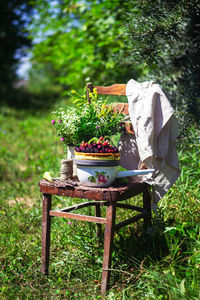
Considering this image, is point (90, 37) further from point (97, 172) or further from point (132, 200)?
point (97, 172)

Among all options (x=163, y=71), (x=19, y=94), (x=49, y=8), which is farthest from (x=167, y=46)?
(x=19, y=94)

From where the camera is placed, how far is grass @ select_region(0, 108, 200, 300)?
2047 mm

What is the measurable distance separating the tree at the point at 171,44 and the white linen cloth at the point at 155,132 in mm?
710

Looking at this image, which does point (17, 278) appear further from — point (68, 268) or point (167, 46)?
point (167, 46)

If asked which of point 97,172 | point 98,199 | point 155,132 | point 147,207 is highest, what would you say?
point 155,132

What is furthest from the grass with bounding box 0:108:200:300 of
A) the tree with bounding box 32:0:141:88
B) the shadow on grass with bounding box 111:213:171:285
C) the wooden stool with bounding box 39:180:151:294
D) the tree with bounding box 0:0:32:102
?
the tree with bounding box 0:0:32:102

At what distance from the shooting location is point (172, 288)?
5.91 ft

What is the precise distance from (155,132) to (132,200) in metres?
1.07

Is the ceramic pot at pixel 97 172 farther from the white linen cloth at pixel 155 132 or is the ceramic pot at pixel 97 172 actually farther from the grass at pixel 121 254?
the grass at pixel 121 254

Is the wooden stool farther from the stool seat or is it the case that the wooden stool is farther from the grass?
the grass

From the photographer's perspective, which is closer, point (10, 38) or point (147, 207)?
point (147, 207)

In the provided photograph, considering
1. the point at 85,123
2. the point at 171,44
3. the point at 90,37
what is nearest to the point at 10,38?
the point at 90,37

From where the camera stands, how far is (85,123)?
2.28 metres

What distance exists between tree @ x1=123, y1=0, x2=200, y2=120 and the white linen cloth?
71 cm
